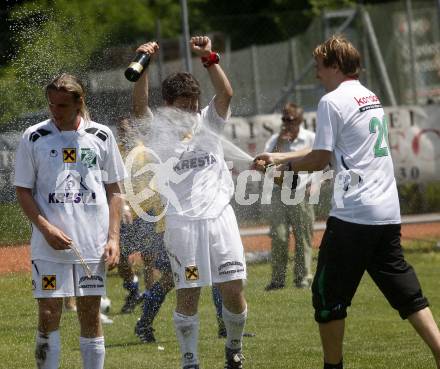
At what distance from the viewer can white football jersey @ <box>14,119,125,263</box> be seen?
579 cm

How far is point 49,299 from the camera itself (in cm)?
578

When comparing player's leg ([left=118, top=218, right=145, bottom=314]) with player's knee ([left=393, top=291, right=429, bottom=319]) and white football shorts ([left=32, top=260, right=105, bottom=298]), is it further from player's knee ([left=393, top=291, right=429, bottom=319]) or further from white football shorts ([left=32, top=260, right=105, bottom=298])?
player's knee ([left=393, top=291, right=429, bottom=319])

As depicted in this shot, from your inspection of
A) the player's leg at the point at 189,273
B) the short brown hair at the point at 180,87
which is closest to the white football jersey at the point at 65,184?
the player's leg at the point at 189,273

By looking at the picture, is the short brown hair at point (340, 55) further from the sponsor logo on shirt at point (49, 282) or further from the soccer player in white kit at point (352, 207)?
the sponsor logo on shirt at point (49, 282)

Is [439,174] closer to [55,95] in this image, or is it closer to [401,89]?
[401,89]

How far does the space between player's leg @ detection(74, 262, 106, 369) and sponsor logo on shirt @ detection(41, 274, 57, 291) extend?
0.11 m

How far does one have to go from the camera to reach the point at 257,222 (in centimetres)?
1033

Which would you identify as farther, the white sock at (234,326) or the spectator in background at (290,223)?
the spectator in background at (290,223)

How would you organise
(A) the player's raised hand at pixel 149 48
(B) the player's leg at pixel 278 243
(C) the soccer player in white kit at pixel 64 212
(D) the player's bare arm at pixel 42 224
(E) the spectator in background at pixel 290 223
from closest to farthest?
(D) the player's bare arm at pixel 42 224
(C) the soccer player in white kit at pixel 64 212
(A) the player's raised hand at pixel 149 48
(B) the player's leg at pixel 278 243
(E) the spectator in background at pixel 290 223

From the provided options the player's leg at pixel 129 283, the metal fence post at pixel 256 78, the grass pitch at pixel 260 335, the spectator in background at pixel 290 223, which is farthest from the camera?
the metal fence post at pixel 256 78

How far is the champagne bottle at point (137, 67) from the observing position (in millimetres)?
6172

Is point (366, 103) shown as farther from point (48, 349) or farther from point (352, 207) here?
point (48, 349)

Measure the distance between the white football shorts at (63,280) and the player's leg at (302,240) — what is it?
3551 millimetres

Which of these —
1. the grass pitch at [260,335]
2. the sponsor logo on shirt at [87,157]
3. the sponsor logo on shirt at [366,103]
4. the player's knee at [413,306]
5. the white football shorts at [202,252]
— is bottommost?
the grass pitch at [260,335]
